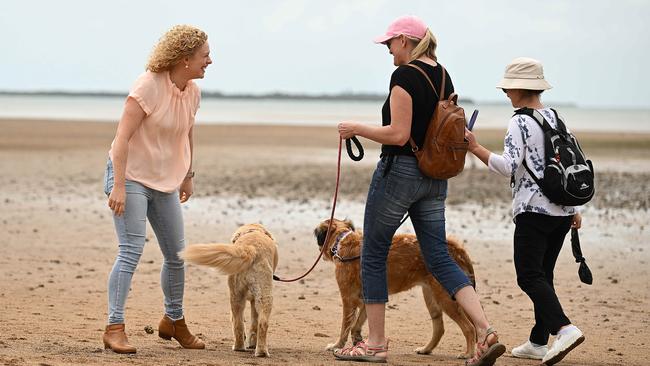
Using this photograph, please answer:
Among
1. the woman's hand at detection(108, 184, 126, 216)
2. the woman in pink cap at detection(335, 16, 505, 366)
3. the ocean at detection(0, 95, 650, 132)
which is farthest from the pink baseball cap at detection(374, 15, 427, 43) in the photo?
the ocean at detection(0, 95, 650, 132)

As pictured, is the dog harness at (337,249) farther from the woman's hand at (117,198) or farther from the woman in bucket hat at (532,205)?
the woman's hand at (117,198)

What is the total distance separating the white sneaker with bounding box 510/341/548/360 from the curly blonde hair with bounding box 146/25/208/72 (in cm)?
293

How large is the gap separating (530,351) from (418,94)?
207 centimetres

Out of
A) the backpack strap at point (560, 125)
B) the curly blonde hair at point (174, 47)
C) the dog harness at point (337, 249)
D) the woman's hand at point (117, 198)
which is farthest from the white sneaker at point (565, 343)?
the curly blonde hair at point (174, 47)

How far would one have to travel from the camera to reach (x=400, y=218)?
235 inches

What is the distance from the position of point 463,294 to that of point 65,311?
351 centimetres

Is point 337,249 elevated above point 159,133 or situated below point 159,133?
below

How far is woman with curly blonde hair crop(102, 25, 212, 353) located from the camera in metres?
6.02

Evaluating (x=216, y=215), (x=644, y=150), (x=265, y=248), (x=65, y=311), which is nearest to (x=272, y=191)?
(x=216, y=215)

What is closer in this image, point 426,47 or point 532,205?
point 426,47

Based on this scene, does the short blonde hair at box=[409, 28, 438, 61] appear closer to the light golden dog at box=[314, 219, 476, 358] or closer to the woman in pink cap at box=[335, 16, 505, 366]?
the woman in pink cap at box=[335, 16, 505, 366]

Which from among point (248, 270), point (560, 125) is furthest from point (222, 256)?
point (560, 125)

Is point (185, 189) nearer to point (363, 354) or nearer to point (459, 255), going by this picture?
point (363, 354)

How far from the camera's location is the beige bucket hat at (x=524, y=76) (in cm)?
604
